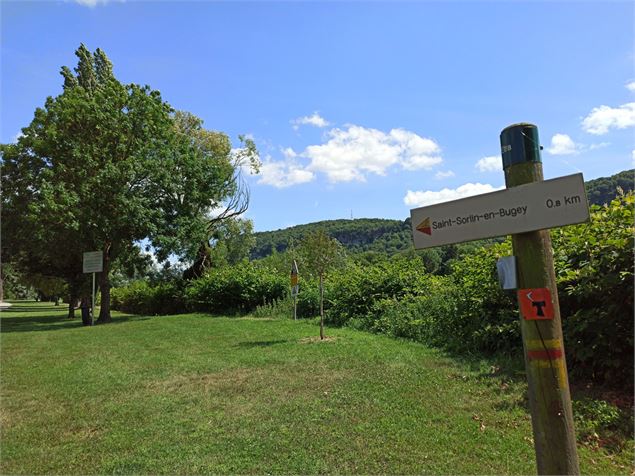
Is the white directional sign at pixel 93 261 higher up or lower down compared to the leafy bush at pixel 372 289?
higher up

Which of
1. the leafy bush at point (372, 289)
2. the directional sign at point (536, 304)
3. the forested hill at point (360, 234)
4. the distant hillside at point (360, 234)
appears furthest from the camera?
the distant hillside at point (360, 234)

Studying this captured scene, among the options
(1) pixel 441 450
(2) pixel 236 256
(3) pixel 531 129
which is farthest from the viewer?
(2) pixel 236 256

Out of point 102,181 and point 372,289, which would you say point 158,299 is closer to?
point 102,181

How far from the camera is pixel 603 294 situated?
221 inches

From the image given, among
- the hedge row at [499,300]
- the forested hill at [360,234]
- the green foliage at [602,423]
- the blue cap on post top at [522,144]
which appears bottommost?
the green foliage at [602,423]

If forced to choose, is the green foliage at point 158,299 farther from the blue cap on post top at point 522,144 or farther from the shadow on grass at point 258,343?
the blue cap on post top at point 522,144

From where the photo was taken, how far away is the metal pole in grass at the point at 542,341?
238 cm

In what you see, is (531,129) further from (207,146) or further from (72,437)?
(207,146)

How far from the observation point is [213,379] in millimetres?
7086

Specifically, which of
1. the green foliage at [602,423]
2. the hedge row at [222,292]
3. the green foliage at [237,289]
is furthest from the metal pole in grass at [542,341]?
the green foliage at [237,289]

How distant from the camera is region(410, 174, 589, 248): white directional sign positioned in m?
2.29

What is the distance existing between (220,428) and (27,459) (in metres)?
1.82

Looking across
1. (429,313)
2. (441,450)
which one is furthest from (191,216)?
(441,450)

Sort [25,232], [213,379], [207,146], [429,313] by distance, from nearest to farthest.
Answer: [213,379]
[429,313]
[25,232]
[207,146]
